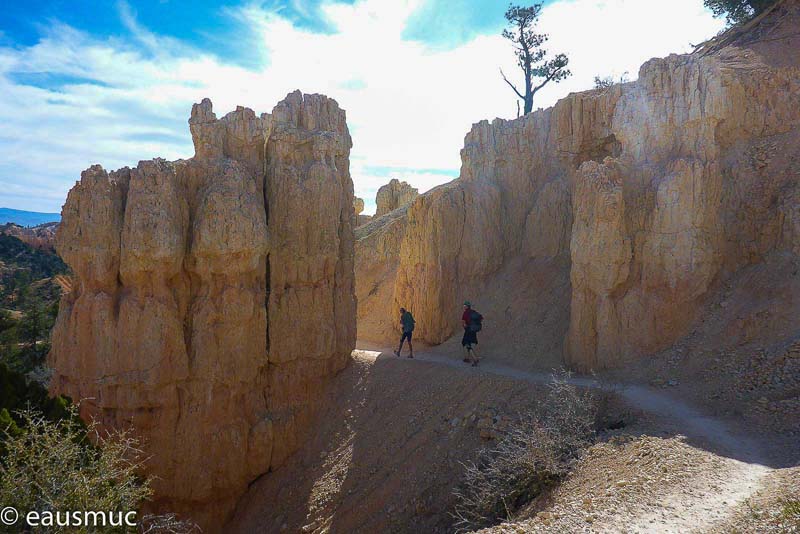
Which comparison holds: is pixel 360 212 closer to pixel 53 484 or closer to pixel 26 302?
pixel 26 302

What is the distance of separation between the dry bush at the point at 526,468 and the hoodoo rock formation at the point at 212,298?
608cm

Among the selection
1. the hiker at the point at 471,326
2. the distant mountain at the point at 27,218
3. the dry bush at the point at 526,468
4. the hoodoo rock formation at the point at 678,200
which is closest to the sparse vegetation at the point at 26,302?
the dry bush at the point at 526,468

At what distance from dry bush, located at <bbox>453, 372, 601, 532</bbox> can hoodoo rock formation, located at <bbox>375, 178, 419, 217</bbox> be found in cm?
2837

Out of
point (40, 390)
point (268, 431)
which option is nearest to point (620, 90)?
point (268, 431)

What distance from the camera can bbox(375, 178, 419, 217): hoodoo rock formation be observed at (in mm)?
37250

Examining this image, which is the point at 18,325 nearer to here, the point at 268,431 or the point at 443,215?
the point at 268,431

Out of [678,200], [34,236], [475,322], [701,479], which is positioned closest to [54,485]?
[701,479]

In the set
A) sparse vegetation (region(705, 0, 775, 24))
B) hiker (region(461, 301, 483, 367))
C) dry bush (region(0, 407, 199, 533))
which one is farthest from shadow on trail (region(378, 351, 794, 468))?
sparse vegetation (region(705, 0, 775, 24))

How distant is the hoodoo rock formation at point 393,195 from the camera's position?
37.2 metres

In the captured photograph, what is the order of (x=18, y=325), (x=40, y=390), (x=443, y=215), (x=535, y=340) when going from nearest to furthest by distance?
(x=40, y=390)
(x=535, y=340)
(x=443, y=215)
(x=18, y=325)

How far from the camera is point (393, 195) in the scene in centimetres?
3750

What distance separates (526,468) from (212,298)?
8051 millimetres

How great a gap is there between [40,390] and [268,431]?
620 centimetres

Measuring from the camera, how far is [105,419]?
11.8 metres
